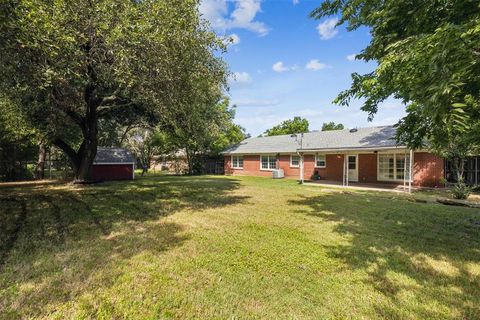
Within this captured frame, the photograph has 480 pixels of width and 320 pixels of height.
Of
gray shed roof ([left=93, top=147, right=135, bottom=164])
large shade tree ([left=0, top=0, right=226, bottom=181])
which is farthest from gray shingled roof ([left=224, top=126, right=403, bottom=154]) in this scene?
large shade tree ([left=0, top=0, right=226, bottom=181])

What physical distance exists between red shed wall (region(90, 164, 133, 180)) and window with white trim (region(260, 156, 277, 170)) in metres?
11.4

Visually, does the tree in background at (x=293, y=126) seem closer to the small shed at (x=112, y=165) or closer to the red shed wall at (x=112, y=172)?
the small shed at (x=112, y=165)

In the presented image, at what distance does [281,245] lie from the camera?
17.3 feet

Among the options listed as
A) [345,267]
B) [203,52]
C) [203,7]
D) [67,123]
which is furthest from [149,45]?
[67,123]

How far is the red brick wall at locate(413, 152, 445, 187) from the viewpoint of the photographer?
49.1 feet

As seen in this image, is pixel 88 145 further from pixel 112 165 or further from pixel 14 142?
pixel 14 142

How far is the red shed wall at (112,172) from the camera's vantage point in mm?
19344

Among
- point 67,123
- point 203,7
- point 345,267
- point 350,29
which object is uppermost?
point 203,7

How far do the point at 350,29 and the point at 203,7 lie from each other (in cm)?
496

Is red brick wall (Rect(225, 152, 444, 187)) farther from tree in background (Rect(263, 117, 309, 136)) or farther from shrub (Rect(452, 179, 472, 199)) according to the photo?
tree in background (Rect(263, 117, 309, 136))

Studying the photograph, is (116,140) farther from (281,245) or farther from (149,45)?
(281,245)

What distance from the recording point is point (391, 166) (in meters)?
16.8

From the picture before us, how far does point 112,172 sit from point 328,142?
16726 mm

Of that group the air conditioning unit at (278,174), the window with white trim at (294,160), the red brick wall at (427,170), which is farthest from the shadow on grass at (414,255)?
the air conditioning unit at (278,174)
